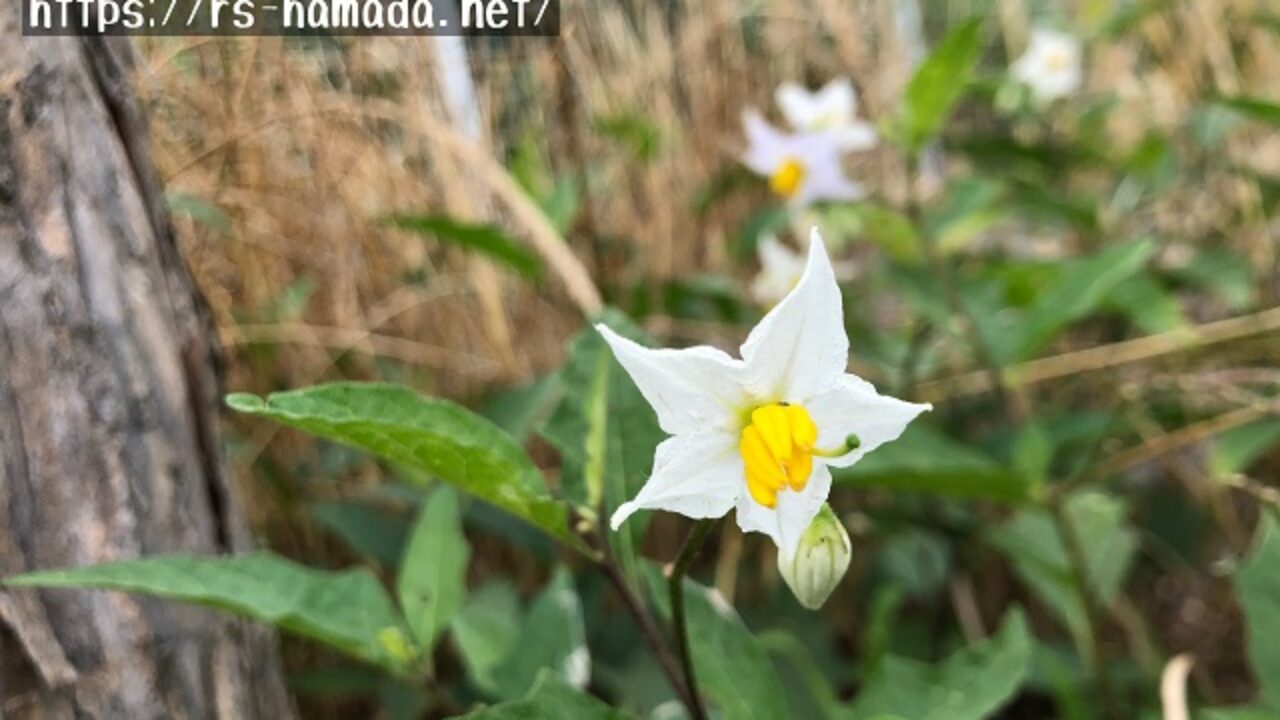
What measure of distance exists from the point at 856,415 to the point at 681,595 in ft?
0.42

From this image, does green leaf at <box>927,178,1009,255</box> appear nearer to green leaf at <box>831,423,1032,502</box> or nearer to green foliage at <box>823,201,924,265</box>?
green foliage at <box>823,201,924,265</box>

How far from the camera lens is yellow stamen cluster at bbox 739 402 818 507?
0.52m

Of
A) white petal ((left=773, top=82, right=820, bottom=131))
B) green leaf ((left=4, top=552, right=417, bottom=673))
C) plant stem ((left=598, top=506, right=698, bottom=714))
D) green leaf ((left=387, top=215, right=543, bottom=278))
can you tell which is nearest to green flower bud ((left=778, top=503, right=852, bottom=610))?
plant stem ((left=598, top=506, right=698, bottom=714))

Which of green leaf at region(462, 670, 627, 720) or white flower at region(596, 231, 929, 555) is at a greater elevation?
white flower at region(596, 231, 929, 555)

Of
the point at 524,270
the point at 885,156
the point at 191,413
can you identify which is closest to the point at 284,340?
the point at 524,270

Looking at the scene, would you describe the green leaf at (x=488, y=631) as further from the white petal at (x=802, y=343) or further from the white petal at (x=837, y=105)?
the white petal at (x=837, y=105)

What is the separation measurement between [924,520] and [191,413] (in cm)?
87

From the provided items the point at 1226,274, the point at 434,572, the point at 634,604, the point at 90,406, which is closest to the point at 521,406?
the point at 434,572

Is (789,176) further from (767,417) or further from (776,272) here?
(767,417)

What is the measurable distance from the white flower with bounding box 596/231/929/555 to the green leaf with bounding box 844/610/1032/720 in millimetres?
253

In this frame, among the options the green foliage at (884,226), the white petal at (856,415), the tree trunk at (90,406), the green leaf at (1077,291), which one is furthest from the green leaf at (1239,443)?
the tree trunk at (90,406)

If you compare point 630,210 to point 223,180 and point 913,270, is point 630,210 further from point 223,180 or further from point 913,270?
point 223,180

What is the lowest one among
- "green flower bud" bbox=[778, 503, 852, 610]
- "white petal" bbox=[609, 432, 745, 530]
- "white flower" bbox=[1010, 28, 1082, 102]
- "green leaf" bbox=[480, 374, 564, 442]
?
"green leaf" bbox=[480, 374, 564, 442]

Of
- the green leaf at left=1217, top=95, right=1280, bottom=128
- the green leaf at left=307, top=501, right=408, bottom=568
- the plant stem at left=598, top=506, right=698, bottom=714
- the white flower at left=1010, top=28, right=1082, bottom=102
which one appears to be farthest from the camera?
the white flower at left=1010, top=28, right=1082, bottom=102
